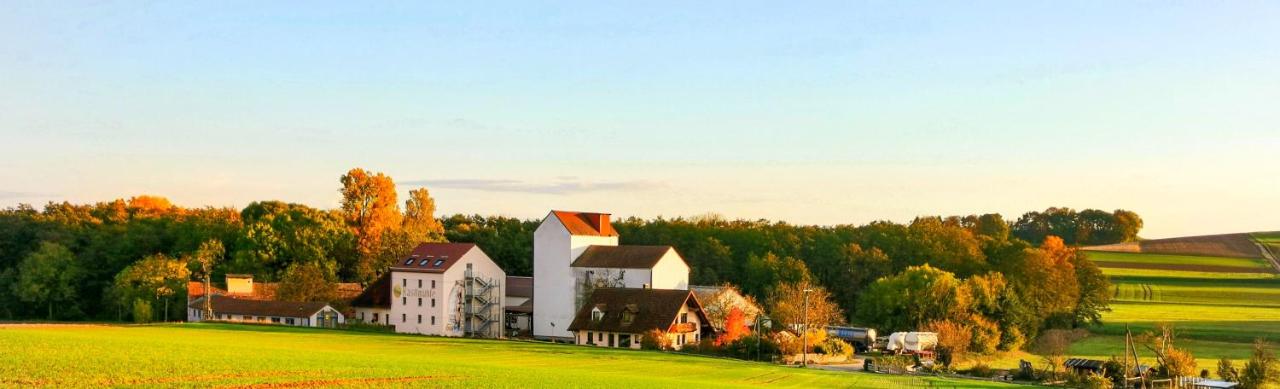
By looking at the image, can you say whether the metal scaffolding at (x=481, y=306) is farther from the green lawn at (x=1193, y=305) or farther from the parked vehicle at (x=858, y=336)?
the green lawn at (x=1193, y=305)

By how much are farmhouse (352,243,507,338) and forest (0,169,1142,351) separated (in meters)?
8.15

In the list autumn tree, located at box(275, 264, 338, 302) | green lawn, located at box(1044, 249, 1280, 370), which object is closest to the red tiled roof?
autumn tree, located at box(275, 264, 338, 302)

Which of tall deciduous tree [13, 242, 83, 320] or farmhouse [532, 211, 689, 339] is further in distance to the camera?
tall deciduous tree [13, 242, 83, 320]

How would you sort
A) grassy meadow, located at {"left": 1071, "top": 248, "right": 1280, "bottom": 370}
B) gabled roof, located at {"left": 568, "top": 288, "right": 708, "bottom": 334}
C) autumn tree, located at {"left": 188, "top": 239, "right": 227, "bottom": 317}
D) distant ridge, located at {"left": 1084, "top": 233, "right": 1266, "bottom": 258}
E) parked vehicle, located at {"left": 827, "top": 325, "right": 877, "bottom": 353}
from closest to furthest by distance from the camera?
gabled roof, located at {"left": 568, "top": 288, "right": 708, "bottom": 334} → grassy meadow, located at {"left": 1071, "top": 248, "right": 1280, "bottom": 370} → parked vehicle, located at {"left": 827, "top": 325, "right": 877, "bottom": 353} → autumn tree, located at {"left": 188, "top": 239, "right": 227, "bottom": 317} → distant ridge, located at {"left": 1084, "top": 233, "right": 1266, "bottom": 258}

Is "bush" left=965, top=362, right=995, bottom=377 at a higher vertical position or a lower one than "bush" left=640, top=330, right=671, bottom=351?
lower

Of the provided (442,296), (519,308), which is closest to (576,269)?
(519,308)

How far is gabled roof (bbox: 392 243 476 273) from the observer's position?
7186cm

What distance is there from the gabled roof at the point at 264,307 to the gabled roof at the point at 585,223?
16.9 m

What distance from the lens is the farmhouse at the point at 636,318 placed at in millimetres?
62594

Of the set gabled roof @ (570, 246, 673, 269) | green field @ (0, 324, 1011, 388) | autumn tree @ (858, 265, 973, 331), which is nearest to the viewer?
green field @ (0, 324, 1011, 388)

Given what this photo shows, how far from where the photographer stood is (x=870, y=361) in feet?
177

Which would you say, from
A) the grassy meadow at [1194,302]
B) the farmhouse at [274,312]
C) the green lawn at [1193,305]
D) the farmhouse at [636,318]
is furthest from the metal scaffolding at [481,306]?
the grassy meadow at [1194,302]

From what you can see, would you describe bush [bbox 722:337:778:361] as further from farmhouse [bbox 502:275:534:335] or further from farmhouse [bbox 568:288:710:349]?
farmhouse [bbox 502:275:534:335]

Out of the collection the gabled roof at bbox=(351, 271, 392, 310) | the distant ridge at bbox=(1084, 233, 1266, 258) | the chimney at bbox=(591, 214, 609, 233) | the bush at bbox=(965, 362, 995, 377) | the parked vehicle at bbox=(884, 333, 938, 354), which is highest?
the chimney at bbox=(591, 214, 609, 233)
